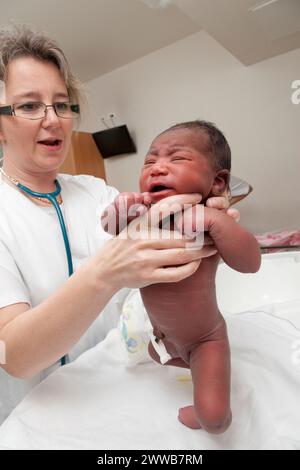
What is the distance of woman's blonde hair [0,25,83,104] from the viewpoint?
3.22 feet

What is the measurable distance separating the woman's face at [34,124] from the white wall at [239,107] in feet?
6.39

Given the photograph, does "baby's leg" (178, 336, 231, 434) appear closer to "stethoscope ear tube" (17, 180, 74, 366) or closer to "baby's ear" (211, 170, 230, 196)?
"baby's ear" (211, 170, 230, 196)

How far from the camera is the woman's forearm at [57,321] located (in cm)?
67

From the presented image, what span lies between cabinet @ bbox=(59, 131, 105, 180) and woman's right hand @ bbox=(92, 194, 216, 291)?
280 cm

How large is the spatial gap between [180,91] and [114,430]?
9.46ft

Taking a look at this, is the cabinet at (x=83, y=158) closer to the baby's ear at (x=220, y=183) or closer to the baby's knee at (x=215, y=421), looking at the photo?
the baby's ear at (x=220, y=183)

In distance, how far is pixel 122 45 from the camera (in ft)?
9.75

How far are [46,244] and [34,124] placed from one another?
0.35 metres

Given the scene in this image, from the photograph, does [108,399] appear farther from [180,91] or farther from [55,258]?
[180,91]

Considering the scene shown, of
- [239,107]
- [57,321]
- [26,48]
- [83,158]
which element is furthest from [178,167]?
[83,158]

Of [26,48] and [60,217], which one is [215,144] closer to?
[60,217]

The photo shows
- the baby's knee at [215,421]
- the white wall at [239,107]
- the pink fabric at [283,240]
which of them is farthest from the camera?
the white wall at [239,107]

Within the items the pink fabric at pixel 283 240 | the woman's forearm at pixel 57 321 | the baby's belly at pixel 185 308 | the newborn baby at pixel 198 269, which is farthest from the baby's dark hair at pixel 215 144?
the pink fabric at pixel 283 240
